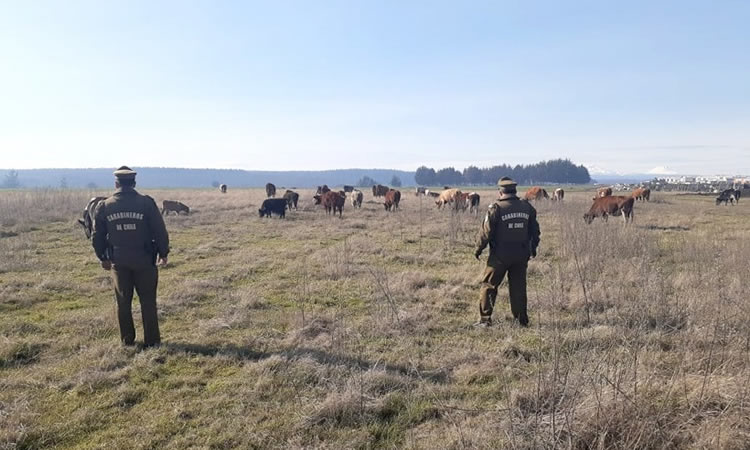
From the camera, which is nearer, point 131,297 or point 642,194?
point 131,297

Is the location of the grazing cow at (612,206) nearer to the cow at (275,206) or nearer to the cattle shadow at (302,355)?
the cow at (275,206)

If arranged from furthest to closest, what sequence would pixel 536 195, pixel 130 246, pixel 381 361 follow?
pixel 536 195
pixel 130 246
pixel 381 361

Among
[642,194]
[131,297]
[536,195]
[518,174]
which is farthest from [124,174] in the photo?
[518,174]

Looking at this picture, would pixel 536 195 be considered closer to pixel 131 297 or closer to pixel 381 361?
pixel 381 361

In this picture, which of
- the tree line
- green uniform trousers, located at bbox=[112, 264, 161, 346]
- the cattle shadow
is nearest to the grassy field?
the cattle shadow

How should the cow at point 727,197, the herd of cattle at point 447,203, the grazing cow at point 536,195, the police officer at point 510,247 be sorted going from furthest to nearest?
1. the cow at point 727,197
2. the grazing cow at point 536,195
3. the herd of cattle at point 447,203
4. the police officer at point 510,247

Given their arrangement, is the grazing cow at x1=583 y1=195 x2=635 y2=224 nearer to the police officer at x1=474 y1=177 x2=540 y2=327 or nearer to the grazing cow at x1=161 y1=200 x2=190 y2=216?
the police officer at x1=474 y1=177 x2=540 y2=327

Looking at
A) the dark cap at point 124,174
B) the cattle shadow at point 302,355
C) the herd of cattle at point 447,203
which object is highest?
the dark cap at point 124,174

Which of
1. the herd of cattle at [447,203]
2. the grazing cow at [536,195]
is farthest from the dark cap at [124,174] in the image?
the grazing cow at [536,195]

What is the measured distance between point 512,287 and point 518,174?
11771 cm

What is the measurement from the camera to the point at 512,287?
6.44 meters

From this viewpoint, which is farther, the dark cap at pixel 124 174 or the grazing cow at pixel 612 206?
the grazing cow at pixel 612 206

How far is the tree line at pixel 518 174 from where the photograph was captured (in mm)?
117312

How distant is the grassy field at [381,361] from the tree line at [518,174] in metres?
110
